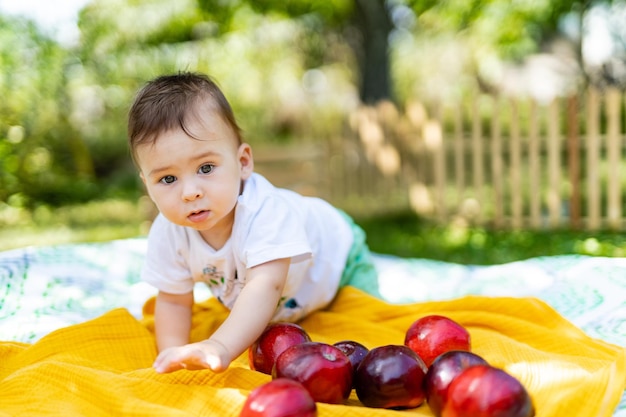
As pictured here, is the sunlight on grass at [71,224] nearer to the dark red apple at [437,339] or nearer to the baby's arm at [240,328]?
the baby's arm at [240,328]

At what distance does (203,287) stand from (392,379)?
6.57ft

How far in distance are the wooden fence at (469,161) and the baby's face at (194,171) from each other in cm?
499

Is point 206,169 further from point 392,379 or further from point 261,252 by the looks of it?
point 392,379

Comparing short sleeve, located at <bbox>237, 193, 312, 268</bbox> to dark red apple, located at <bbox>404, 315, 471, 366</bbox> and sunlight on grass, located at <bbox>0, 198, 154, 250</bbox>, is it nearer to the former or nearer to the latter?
dark red apple, located at <bbox>404, 315, 471, 366</bbox>

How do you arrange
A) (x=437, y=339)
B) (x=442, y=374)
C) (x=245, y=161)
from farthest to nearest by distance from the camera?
(x=245, y=161)
(x=437, y=339)
(x=442, y=374)

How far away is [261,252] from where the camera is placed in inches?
85.1

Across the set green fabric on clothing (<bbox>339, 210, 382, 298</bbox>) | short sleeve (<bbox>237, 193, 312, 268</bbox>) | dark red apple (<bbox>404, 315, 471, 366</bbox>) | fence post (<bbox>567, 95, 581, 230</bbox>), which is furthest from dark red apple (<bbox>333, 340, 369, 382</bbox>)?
fence post (<bbox>567, 95, 581, 230</bbox>)

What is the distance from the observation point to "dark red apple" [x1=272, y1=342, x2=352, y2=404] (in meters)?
1.68

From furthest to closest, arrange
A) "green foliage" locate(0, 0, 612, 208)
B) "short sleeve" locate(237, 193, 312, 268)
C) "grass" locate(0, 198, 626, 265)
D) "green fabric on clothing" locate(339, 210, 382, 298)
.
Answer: "green foliage" locate(0, 0, 612, 208) < "grass" locate(0, 198, 626, 265) < "green fabric on clothing" locate(339, 210, 382, 298) < "short sleeve" locate(237, 193, 312, 268)

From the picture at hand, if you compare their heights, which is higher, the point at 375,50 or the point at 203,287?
the point at 375,50

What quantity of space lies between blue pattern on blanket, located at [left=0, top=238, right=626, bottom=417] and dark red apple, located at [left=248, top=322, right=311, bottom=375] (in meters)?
1.08

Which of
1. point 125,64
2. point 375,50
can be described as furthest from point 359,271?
point 125,64

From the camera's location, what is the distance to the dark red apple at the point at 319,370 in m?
1.68

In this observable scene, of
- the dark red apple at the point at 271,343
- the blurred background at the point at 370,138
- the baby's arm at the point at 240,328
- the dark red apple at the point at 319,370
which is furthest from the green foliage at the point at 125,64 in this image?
the dark red apple at the point at 319,370
